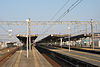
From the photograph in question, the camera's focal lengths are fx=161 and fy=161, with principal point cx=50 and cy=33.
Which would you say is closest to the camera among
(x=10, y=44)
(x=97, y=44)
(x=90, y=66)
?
(x=90, y=66)

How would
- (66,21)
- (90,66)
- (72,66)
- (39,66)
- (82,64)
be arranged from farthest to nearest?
(66,21) → (72,66) → (82,64) → (39,66) → (90,66)

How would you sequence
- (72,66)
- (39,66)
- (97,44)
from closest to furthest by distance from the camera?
(39,66) < (72,66) < (97,44)

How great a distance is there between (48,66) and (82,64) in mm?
3704

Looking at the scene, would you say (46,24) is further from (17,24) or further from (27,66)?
(27,66)

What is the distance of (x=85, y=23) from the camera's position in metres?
45.5

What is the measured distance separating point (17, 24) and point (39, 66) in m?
30.6

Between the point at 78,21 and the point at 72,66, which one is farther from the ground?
the point at 78,21

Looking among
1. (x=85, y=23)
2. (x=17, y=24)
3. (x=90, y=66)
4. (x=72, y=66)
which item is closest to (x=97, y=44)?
(x=85, y=23)

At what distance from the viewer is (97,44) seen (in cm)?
7069

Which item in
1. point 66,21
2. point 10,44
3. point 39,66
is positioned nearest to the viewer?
point 39,66

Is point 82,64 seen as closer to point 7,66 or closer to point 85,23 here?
point 7,66

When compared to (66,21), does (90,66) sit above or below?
below

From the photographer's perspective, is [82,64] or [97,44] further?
[97,44]

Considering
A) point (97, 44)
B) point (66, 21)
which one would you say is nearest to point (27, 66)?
point (66, 21)
